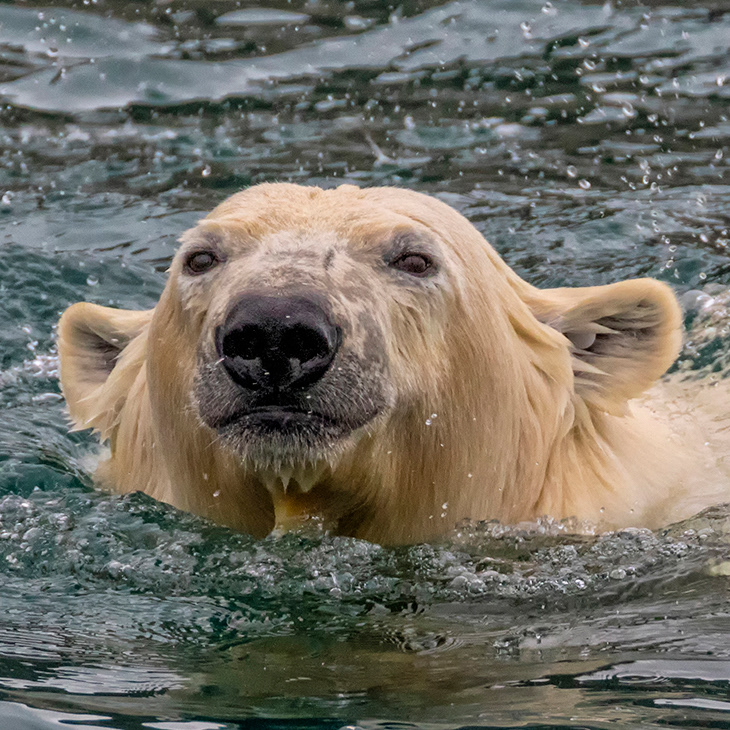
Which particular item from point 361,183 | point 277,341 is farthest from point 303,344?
point 361,183

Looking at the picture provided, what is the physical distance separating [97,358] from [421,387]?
197 cm

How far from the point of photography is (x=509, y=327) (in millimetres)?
5062

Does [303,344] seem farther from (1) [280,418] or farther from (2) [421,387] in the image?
(2) [421,387]

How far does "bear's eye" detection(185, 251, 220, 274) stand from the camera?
465cm

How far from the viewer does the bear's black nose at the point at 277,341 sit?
3826mm

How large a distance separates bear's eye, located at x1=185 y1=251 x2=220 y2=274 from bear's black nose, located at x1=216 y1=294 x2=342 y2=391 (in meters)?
0.67

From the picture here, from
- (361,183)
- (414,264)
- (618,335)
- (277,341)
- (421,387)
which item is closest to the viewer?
(277,341)

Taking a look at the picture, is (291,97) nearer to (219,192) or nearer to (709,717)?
(219,192)

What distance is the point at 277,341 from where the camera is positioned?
384cm

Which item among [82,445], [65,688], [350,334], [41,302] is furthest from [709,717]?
Result: [41,302]

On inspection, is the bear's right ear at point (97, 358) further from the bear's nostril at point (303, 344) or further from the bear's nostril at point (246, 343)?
the bear's nostril at point (303, 344)

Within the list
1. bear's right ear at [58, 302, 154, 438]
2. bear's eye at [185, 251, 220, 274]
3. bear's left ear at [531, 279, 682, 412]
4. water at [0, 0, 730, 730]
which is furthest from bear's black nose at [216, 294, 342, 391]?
bear's right ear at [58, 302, 154, 438]

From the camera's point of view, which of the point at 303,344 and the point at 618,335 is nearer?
the point at 303,344

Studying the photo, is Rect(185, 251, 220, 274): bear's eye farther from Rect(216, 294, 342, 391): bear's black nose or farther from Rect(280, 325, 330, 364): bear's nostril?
Rect(280, 325, 330, 364): bear's nostril
